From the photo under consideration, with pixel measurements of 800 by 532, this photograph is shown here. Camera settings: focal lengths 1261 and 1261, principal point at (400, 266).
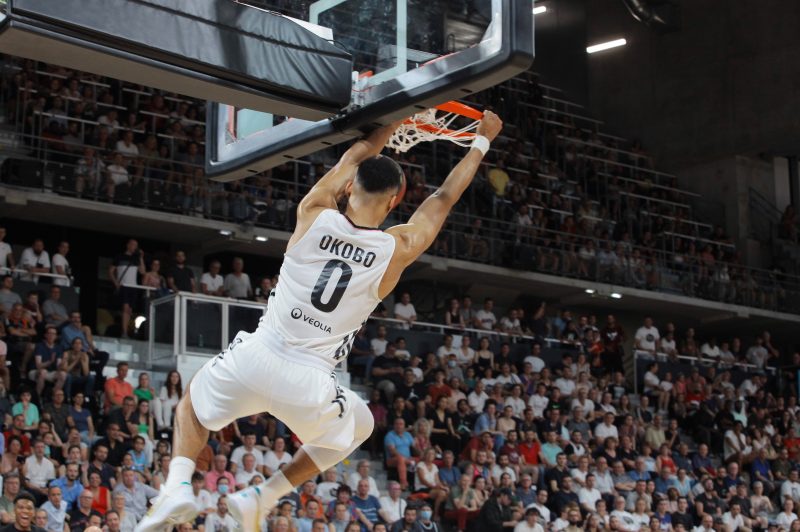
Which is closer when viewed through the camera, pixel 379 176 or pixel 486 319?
pixel 379 176

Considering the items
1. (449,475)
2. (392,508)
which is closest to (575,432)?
(449,475)

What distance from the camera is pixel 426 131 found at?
7230mm

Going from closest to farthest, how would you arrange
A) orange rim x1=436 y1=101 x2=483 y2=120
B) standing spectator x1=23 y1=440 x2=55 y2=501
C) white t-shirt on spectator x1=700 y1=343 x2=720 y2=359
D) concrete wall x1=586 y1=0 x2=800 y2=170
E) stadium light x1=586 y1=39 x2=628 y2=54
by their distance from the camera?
orange rim x1=436 y1=101 x2=483 y2=120
standing spectator x1=23 y1=440 x2=55 y2=501
white t-shirt on spectator x1=700 y1=343 x2=720 y2=359
concrete wall x1=586 y1=0 x2=800 y2=170
stadium light x1=586 y1=39 x2=628 y2=54

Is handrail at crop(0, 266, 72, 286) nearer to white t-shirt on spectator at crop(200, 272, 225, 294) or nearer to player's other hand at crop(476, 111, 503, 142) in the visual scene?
white t-shirt on spectator at crop(200, 272, 225, 294)

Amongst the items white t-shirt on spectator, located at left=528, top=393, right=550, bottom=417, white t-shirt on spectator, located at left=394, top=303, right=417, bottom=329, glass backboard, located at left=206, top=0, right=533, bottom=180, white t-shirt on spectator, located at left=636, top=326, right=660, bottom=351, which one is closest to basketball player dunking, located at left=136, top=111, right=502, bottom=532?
glass backboard, located at left=206, top=0, right=533, bottom=180

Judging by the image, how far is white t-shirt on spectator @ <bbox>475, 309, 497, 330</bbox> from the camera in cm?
2085

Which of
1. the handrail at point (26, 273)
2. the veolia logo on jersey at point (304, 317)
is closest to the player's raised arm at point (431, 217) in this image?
the veolia logo on jersey at point (304, 317)

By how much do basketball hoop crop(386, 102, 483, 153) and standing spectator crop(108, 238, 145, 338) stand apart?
1023 cm

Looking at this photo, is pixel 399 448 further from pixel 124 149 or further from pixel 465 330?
pixel 124 149

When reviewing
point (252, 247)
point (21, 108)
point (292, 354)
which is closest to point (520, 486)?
point (252, 247)

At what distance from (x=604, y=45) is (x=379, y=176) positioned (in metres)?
25.5

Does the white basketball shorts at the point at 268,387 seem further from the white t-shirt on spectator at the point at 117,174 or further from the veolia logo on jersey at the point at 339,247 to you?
the white t-shirt on spectator at the point at 117,174

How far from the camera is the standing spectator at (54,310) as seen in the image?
1577cm

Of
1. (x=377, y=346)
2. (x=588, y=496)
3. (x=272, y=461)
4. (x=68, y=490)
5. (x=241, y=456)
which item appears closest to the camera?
(x=68, y=490)
